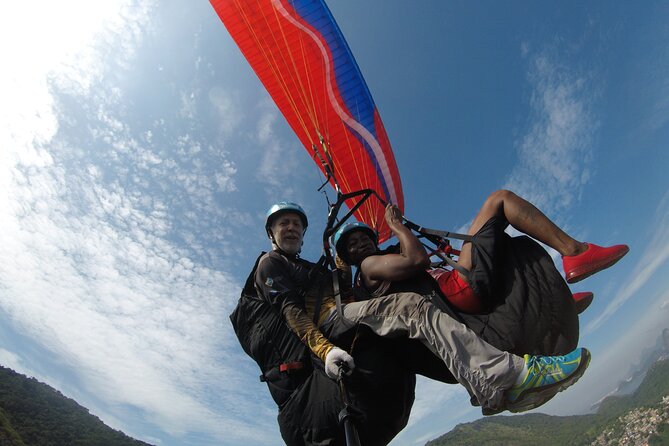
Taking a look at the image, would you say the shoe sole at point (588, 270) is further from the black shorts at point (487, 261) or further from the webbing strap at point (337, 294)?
the webbing strap at point (337, 294)

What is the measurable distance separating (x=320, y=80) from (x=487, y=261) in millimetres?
6033

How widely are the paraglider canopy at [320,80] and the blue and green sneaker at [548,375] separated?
14.4ft

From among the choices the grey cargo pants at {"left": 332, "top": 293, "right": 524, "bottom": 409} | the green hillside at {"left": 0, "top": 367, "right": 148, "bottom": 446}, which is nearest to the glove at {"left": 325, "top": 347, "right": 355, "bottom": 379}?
the grey cargo pants at {"left": 332, "top": 293, "right": 524, "bottom": 409}

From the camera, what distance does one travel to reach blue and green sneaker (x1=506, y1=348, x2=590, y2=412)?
2398 millimetres

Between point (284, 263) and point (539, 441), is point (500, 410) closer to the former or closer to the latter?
point (284, 263)

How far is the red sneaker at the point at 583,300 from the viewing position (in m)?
3.46

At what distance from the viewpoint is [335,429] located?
276 cm

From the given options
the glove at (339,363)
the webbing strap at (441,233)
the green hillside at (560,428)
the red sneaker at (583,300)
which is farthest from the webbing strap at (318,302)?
the green hillside at (560,428)

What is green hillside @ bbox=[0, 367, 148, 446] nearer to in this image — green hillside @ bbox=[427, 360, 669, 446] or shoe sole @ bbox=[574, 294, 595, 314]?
shoe sole @ bbox=[574, 294, 595, 314]

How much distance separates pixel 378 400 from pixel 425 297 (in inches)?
36.3

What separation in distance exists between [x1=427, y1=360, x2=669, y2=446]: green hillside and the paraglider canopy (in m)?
167

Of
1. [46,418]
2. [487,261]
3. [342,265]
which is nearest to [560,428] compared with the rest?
[46,418]

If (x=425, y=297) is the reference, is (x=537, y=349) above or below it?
below

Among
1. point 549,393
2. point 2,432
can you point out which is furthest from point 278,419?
point 2,432
